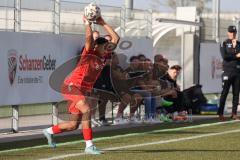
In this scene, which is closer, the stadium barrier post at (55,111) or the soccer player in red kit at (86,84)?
the soccer player in red kit at (86,84)

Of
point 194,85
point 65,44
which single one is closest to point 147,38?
point 194,85

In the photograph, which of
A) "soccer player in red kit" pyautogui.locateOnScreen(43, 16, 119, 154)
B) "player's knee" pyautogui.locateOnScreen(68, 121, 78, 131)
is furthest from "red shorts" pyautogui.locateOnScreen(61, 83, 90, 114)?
"player's knee" pyautogui.locateOnScreen(68, 121, 78, 131)

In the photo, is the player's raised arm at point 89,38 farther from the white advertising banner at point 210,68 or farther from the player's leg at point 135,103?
the white advertising banner at point 210,68

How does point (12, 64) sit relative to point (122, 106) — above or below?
above

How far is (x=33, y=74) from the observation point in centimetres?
→ 1533

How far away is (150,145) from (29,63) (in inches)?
140

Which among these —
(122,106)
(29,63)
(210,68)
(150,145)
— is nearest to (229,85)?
(122,106)

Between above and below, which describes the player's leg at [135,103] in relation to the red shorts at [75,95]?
below

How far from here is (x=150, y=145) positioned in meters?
12.7

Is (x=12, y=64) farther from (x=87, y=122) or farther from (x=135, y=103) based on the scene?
(x=87, y=122)

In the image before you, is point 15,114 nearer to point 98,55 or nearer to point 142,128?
point 142,128

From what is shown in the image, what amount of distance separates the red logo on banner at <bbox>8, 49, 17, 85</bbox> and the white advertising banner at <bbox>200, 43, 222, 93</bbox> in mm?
8130

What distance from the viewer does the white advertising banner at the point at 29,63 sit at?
14.6 metres

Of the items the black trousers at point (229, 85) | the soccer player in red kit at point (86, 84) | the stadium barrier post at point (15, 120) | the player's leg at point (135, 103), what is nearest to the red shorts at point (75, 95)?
the soccer player in red kit at point (86, 84)
